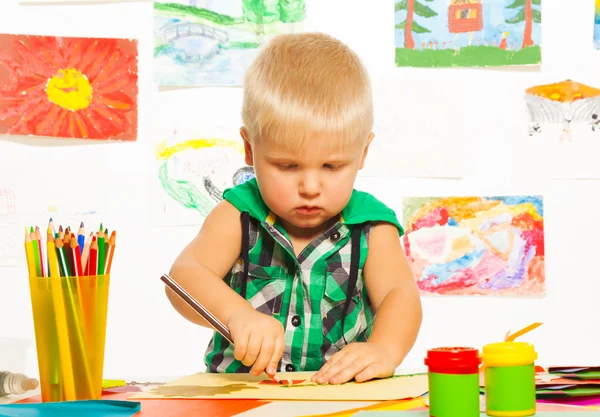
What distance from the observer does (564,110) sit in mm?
1472

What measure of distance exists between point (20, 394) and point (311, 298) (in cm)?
36

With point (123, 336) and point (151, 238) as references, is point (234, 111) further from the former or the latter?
point (123, 336)

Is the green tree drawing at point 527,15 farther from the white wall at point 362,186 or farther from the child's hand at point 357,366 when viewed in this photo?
the child's hand at point 357,366

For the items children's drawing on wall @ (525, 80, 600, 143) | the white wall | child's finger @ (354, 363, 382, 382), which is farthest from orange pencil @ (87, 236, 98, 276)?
children's drawing on wall @ (525, 80, 600, 143)

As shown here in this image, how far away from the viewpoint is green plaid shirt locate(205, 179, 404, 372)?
88 cm

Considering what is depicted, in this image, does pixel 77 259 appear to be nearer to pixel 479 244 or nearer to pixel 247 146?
pixel 247 146

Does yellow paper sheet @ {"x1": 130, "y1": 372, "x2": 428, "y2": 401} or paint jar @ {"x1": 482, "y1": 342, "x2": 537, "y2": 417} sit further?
yellow paper sheet @ {"x1": 130, "y1": 372, "x2": 428, "y2": 401}

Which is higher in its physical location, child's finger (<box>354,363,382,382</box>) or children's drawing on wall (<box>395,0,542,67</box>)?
children's drawing on wall (<box>395,0,542,67</box>)

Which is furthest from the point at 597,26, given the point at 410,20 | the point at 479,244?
the point at 479,244

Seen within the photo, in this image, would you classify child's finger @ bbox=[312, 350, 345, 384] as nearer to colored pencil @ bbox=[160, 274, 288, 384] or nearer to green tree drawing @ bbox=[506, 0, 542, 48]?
colored pencil @ bbox=[160, 274, 288, 384]

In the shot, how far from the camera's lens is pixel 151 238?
1.43 m

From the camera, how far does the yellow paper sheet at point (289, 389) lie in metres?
0.57

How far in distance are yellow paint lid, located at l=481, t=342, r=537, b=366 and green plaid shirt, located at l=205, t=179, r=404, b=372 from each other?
0.42m

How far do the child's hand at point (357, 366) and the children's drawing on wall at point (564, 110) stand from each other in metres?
0.91
